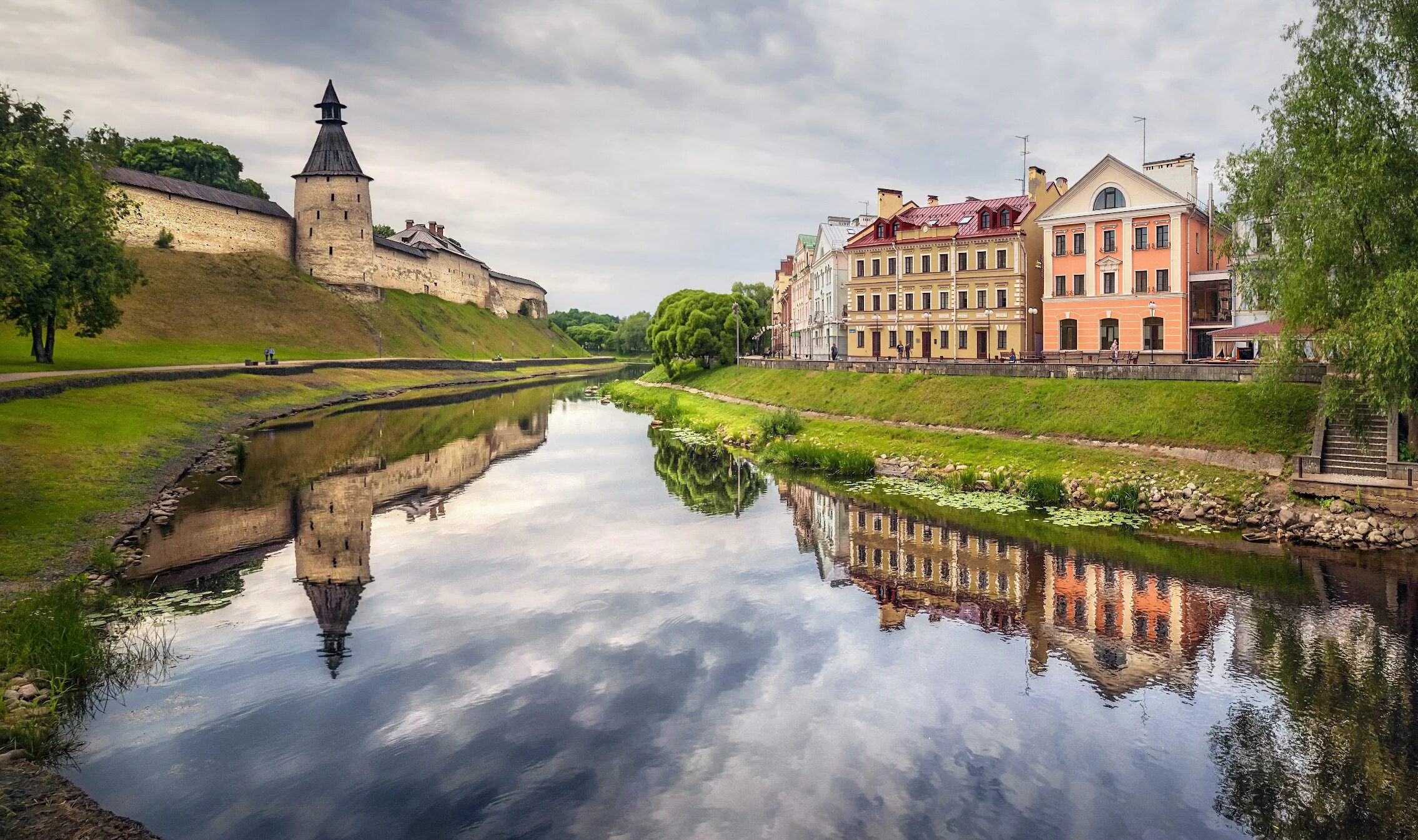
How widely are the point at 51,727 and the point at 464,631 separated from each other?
27.0ft

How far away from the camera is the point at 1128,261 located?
54.7m

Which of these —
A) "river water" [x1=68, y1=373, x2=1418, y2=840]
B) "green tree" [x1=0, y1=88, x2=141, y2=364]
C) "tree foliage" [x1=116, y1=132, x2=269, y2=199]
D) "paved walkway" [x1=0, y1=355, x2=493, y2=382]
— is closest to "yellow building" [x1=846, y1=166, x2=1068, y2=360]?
"river water" [x1=68, y1=373, x2=1418, y2=840]

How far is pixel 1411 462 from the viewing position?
27078 mm

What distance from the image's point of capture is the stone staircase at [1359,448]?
2825 centimetres

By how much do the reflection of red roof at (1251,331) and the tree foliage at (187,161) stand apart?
13087 cm

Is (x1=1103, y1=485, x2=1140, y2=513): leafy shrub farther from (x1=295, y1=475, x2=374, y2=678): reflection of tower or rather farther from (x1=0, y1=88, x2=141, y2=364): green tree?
(x1=0, y1=88, x2=141, y2=364): green tree

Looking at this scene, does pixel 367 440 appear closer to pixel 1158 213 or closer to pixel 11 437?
pixel 11 437

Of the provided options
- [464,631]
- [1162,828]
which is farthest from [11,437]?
[1162,828]

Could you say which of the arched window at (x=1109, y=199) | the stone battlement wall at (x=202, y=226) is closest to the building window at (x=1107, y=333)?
the arched window at (x=1109, y=199)

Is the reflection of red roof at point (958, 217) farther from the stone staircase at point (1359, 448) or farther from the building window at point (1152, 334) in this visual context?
A: the stone staircase at point (1359, 448)

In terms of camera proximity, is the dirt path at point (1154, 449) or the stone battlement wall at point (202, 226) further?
the stone battlement wall at point (202, 226)

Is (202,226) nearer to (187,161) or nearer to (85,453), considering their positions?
(187,161)

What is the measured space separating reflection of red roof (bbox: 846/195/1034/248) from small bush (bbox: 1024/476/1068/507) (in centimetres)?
3552

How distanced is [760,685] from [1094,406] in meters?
29.5
